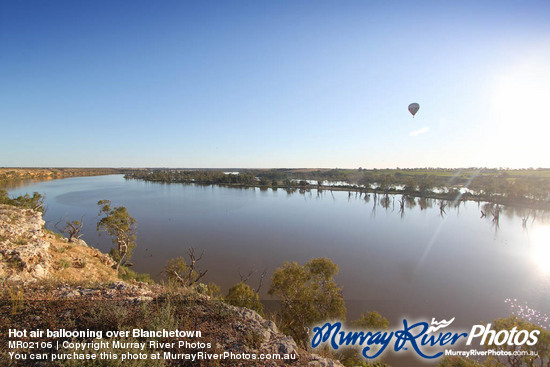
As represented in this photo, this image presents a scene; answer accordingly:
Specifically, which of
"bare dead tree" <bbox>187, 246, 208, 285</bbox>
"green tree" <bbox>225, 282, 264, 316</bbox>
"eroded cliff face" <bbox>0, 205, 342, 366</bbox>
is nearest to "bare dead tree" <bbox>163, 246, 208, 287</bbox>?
"bare dead tree" <bbox>187, 246, 208, 285</bbox>

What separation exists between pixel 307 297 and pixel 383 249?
1627 cm

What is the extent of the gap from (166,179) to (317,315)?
103876 millimetres

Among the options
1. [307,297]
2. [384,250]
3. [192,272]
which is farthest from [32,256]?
[384,250]

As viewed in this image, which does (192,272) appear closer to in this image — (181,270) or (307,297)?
(181,270)

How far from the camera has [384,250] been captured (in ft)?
73.2

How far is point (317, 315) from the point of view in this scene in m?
8.95

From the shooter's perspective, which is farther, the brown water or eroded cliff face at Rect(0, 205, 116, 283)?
the brown water

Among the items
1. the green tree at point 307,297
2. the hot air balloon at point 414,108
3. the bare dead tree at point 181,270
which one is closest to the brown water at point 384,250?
the bare dead tree at point 181,270

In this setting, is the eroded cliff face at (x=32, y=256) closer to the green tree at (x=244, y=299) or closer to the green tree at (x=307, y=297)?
the green tree at (x=244, y=299)

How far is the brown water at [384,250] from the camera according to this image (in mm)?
14320

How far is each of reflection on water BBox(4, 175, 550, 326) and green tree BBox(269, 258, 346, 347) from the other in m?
4.47

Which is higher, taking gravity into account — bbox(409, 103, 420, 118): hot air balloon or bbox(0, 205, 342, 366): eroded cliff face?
bbox(409, 103, 420, 118): hot air balloon

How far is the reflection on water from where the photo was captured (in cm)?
1441

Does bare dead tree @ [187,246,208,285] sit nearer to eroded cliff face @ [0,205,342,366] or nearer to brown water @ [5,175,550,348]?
brown water @ [5,175,550,348]
